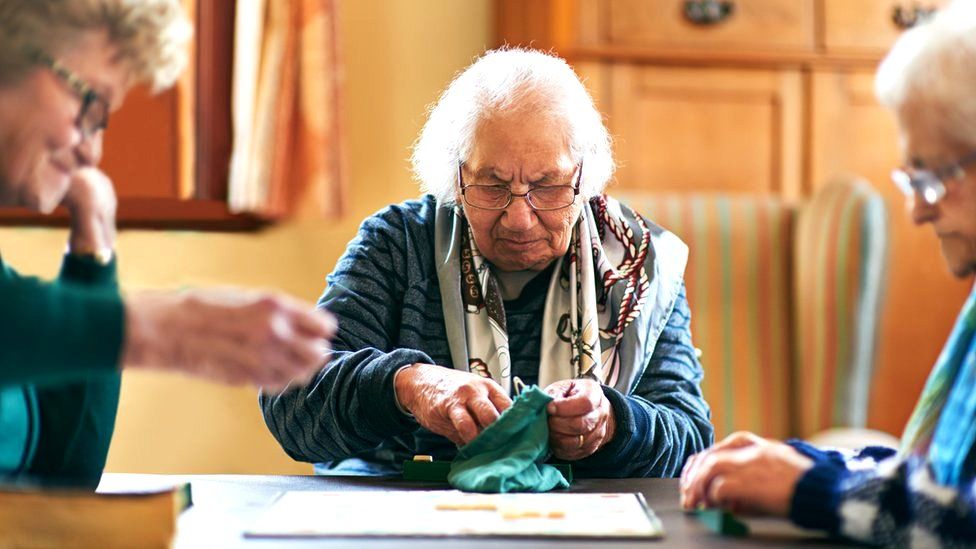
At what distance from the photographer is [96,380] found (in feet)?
4.39

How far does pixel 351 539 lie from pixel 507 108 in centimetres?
94

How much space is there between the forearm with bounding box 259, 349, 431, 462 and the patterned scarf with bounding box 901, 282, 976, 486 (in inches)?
28.9

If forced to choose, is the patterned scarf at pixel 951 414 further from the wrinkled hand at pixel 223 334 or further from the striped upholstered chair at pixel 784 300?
the striped upholstered chair at pixel 784 300

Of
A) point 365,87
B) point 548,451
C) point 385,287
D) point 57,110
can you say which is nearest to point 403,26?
point 365,87

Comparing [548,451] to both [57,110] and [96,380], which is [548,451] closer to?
[96,380]

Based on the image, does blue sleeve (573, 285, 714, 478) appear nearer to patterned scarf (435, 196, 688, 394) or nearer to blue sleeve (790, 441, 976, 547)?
patterned scarf (435, 196, 688, 394)

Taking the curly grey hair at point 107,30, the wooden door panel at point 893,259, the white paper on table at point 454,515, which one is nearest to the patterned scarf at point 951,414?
the white paper on table at point 454,515

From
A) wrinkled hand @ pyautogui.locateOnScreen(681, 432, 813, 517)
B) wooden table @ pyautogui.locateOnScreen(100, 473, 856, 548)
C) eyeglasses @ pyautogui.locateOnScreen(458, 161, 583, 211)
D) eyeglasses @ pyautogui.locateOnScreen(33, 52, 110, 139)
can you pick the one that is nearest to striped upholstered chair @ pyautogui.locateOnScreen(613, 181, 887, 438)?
eyeglasses @ pyautogui.locateOnScreen(458, 161, 583, 211)

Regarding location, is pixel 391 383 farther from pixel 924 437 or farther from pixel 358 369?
pixel 924 437

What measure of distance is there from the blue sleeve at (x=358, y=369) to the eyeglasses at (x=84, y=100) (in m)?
0.66

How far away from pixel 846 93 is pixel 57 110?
239cm

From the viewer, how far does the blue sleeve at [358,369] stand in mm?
1687

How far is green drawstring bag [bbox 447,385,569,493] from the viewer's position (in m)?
1.40

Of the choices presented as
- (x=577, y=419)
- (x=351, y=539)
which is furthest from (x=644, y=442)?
(x=351, y=539)
